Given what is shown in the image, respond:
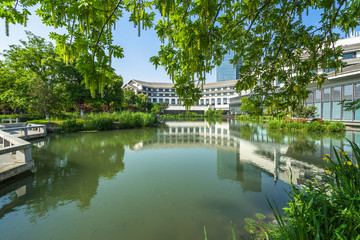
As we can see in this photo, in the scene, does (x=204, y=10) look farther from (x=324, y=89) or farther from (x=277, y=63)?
(x=324, y=89)

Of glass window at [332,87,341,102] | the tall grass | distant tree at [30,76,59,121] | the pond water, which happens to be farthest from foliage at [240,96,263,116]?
glass window at [332,87,341,102]

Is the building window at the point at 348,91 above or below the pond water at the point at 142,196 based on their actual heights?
above

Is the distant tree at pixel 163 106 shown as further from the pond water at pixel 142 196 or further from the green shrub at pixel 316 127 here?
the pond water at pixel 142 196

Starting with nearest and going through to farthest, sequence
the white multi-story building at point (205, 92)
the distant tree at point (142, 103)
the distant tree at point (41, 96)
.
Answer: the distant tree at point (41, 96)
the distant tree at point (142, 103)
the white multi-story building at point (205, 92)

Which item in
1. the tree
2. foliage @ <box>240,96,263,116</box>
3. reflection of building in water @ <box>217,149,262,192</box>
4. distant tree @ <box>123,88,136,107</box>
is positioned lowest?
reflection of building in water @ <box>217,149,262,192</box>

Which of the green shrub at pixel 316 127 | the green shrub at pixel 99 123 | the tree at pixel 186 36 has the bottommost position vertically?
the green shrub at pixel 316 127

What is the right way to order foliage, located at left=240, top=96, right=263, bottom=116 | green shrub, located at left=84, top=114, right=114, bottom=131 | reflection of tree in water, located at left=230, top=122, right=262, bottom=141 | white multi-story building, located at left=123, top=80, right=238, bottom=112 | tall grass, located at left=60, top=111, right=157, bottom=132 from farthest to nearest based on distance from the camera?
white multi-story building, located at left=123, top=80, right=238, bottom=112, green shrub, located at left=84, top=114, right=114, bottom=131, tall grass, located at left=60, top=111, right=157, bottom=132, reflection of tree in water, located at left=230, top=122, right=262, bottom=141, foliage, located at left=240, top=96, right=263, bottom=116

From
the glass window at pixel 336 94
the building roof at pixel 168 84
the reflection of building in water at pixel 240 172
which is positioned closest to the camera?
the reflection of building in water at pixel 240 172

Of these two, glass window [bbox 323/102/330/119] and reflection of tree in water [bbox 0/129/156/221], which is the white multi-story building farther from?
reflection of tree in water [bbox 0/129/156/221]

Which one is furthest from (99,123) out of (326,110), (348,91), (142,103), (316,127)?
(142,103)

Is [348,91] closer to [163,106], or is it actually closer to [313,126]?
[313,126]

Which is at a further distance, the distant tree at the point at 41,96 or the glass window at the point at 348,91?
the glass window at the point at 348,91

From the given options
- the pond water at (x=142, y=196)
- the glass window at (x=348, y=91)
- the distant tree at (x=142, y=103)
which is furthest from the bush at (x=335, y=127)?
the distant tree at (x=142, y=103)

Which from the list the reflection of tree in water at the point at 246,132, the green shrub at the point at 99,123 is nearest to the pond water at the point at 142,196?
the reflection of tree in water at the point at 246,132
